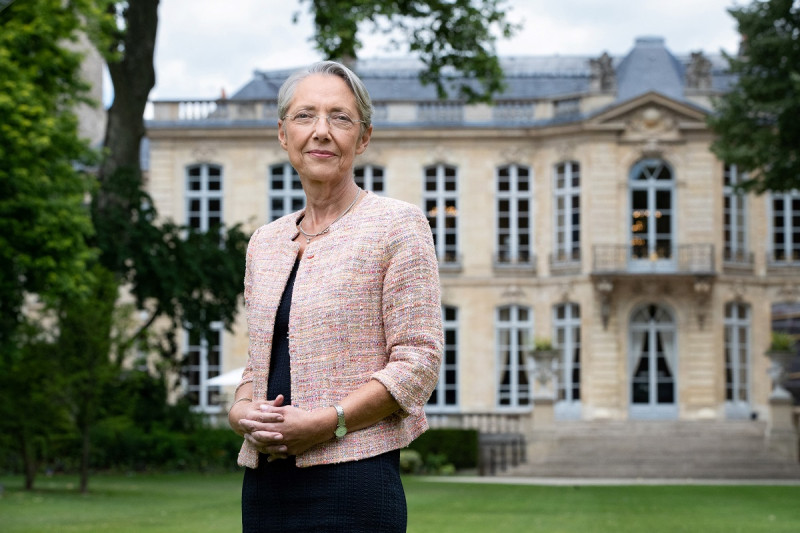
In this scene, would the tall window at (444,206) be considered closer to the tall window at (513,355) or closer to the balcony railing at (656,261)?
the tall window at (513,355)

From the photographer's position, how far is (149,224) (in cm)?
2388

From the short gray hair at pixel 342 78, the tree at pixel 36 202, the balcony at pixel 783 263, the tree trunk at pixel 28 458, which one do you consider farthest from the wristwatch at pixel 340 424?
the balcony at pixel 783 263

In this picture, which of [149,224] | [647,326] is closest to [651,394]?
[647,326]

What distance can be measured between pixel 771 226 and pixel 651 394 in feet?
16.7

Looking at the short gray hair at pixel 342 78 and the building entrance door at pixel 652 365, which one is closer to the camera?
the short gray hair at pixel 342 78

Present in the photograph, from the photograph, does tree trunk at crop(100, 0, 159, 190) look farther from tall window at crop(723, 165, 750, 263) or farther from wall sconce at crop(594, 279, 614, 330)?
tall window at crop(723, 165, 750, 263)

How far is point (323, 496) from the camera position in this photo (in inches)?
99.7

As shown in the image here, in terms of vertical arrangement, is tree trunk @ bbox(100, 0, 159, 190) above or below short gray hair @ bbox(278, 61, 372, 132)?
above

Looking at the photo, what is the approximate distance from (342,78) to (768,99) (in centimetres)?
2009

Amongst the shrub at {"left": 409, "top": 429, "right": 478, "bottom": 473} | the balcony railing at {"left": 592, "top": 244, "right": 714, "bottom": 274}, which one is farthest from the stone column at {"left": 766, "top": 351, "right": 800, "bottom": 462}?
the shrub at {"left": 409, "top": 429, "right": 478, "bottom": 473}

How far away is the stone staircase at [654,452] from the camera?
87.1 ft

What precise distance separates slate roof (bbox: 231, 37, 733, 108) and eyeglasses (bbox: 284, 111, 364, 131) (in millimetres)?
30879

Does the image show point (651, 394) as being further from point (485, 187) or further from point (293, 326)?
point (293, 326)

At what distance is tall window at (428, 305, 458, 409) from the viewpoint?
33406 mm
